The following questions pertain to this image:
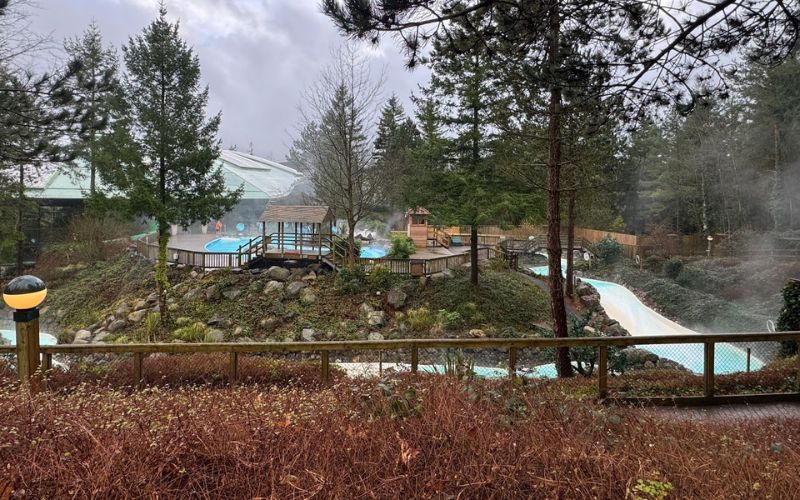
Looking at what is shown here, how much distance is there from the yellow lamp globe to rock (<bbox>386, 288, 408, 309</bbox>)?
8.36 m

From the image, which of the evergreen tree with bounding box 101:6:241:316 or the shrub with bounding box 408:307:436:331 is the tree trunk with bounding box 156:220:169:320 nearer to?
the evergreen tree with bounding box 101:6:241:316

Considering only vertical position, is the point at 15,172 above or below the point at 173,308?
above

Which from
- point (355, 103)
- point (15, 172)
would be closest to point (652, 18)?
point (355, 103)

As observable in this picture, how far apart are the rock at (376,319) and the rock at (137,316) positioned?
6.19 metres

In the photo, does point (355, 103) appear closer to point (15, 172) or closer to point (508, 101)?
point (508, 101)

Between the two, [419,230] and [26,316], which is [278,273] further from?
[26,316]

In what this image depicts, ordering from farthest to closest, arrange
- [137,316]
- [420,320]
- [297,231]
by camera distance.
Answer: [297,231], [137,316], [420,320]

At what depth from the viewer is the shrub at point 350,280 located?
11.7m

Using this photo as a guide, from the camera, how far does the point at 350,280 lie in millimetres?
11875

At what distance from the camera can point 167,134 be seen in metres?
10.7

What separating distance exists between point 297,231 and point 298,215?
2.50 feet

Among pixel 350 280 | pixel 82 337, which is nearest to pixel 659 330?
pixel 350 280

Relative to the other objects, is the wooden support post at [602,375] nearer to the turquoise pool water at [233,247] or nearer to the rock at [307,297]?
the rock at [307,297]

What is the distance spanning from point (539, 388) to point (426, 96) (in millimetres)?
9912
